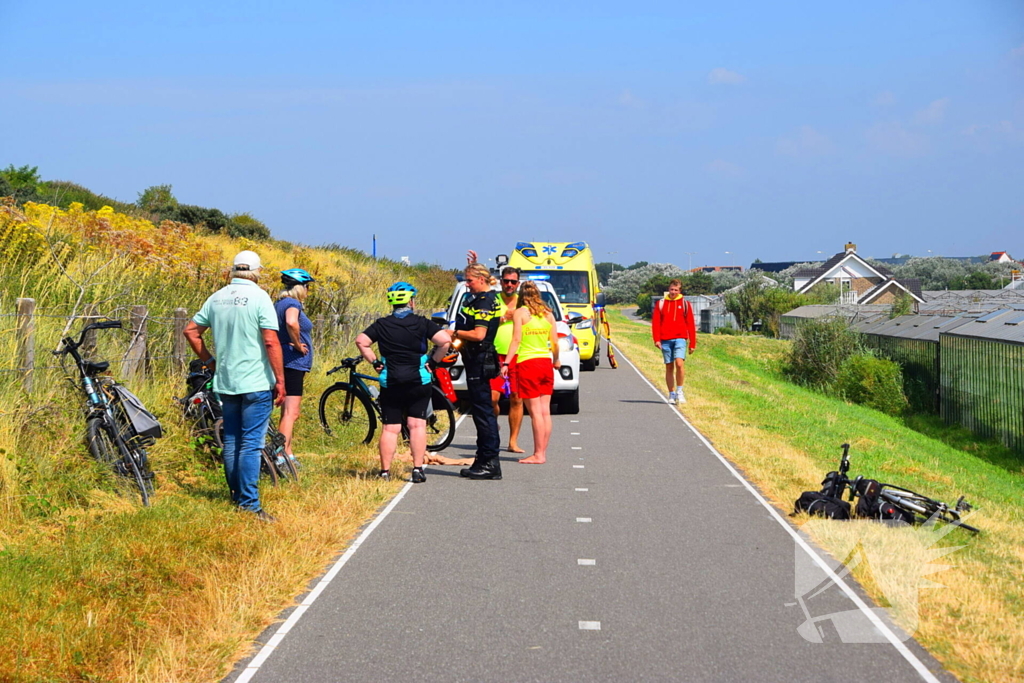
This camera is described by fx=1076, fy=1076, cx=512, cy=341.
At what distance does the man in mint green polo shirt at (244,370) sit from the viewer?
8047 mm

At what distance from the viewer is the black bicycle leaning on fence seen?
336 inches

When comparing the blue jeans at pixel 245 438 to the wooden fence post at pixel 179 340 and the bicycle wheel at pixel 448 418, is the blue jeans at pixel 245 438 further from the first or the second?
the wooden fence post at pixel 179 340

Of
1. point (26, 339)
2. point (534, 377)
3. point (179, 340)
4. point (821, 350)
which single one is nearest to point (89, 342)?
point (26, 339)

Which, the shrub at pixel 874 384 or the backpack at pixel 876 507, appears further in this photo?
the shrub at pixel 874 384

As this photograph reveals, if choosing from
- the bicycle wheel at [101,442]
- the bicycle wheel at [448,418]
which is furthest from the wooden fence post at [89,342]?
the bicycle wheel at [448,418]

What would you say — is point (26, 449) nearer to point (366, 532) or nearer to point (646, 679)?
point (366, 532)

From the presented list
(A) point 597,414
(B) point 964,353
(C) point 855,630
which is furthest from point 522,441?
(B) point 964,353

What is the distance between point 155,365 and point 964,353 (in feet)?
75.5

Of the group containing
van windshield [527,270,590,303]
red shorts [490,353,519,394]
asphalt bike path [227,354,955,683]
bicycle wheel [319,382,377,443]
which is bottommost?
asphalt bike path [227,354,955,683]

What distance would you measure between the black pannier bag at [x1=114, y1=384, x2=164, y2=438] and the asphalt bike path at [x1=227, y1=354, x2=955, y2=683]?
6.44 ft

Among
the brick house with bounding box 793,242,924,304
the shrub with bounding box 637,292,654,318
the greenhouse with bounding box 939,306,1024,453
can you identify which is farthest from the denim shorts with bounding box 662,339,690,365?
the brick house with bounding box 793,242,924,304

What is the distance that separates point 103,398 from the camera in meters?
8.66

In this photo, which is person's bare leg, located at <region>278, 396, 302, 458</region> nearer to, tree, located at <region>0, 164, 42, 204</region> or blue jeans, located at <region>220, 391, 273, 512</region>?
blue jeans, located at <region>220, 391, 273, 512</region>

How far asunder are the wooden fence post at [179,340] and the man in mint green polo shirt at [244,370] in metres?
4.40
